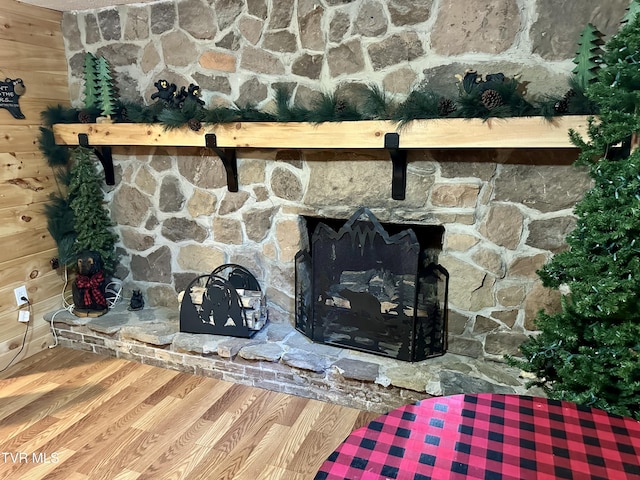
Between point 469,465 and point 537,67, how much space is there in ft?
5.28

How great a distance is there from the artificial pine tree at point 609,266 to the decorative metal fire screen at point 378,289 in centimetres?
73

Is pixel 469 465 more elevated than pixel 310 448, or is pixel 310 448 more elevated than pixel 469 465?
pixel 469 465

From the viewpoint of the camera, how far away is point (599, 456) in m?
0.91

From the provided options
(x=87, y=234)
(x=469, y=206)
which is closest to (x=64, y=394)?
(x=87, y=234)

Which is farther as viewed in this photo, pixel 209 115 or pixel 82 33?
pixel 82 33

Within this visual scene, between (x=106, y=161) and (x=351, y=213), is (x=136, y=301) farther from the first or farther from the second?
(x=351, y=213)

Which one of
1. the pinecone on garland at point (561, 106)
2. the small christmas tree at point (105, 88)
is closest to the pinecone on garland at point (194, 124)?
the small christmas tree at point (105, 88)

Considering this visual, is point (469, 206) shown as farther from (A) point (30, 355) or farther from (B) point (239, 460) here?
(A) point (30, 355)

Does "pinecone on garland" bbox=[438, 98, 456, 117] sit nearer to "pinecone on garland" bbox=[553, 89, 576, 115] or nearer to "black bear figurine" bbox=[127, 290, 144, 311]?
"pinecone on garland" bbox=[553, 89, 576, 115]

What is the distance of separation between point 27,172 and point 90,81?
0.64 meters

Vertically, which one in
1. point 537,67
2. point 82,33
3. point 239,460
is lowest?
point 239,460

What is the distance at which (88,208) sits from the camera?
274 cm

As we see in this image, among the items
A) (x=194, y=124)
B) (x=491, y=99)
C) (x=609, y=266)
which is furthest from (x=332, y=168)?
(x=609, y=266)

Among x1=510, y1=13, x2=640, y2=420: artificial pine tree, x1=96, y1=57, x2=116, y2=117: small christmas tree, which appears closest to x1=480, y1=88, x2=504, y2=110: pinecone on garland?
x1=510, y1=13, x2=640, y2=420: artificial pine tree
